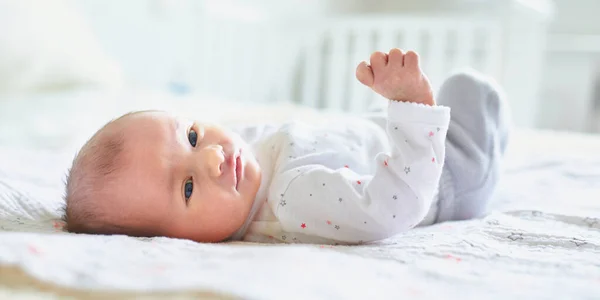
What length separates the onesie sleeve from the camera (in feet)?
2.64

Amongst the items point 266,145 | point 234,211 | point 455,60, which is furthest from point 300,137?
point 455,60

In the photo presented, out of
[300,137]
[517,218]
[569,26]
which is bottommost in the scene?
[517,218]

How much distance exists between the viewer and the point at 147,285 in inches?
20.7

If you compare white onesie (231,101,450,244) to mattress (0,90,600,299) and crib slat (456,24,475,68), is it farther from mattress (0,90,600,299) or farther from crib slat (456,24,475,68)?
crib slat (456,24,475,68)

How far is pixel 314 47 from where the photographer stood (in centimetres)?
303

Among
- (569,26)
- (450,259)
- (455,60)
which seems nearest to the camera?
(450,259)

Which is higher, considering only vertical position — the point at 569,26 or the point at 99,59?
the point at 569,26

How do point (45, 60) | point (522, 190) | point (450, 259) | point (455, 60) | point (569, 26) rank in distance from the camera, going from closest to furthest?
point (450, 259) → point (522, 190) → point (45, 60) → point (455, 60) → point (569, 26)

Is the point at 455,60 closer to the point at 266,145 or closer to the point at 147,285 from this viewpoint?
the point at 266,145

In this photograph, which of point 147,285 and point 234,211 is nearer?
point 147,285

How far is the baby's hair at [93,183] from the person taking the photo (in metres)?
0.83

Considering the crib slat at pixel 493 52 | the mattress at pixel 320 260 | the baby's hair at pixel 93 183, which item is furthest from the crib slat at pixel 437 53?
the baby's hair at pixel 93 183

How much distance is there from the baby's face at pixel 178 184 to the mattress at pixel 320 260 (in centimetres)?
9

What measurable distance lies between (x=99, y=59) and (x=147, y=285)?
4.54 ft
